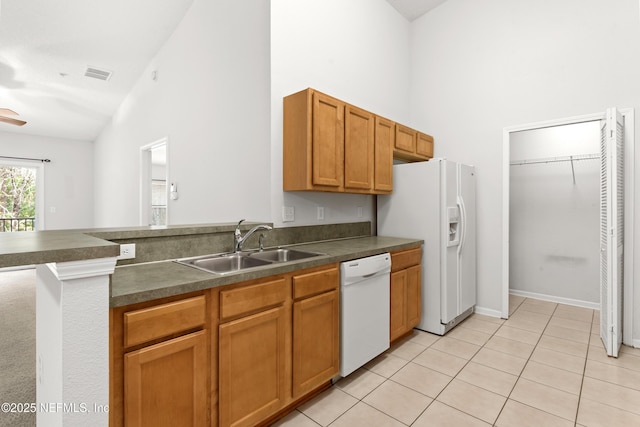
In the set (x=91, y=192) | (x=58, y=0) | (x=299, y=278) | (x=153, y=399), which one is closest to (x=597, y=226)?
(x=299, y=278)

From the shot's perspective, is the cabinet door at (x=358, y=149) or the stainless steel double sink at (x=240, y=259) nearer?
the stainless steel double sink at (x=240, y=259)

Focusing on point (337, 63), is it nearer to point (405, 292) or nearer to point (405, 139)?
point (405, 139)

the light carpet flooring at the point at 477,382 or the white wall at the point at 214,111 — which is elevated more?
the white wall at the point at 214,111

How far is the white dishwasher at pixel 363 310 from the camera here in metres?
2.18

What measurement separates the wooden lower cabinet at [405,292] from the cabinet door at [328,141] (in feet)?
2.80

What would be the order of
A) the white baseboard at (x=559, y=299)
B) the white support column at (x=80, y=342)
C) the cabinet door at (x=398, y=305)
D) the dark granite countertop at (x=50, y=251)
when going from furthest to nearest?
the white baseboard at (x=559, y=299) < the cabinet door at (x=398, y=305) < the white support column at (x=80, y=342) < the dark granite countertop at (x=50, y=251)

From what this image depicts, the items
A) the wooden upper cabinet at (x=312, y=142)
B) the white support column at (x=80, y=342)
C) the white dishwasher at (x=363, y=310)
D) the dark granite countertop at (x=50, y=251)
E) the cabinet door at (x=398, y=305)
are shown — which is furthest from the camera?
the cabinet door at (x=398, y=305)

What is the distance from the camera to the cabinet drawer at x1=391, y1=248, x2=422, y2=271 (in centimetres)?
269

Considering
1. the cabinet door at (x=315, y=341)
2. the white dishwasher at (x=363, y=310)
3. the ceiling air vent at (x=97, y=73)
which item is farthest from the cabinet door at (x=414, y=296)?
the ceiling air vent at (x=97, y=73)

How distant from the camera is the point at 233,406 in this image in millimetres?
1570

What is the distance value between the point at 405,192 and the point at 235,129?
179 centimetres

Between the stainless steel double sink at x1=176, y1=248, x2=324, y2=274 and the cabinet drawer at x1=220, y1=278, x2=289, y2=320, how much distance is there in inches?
9.6

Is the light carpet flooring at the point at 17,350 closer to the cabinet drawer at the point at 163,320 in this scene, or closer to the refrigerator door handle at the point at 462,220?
the cabinet drawer at the point at 163,320

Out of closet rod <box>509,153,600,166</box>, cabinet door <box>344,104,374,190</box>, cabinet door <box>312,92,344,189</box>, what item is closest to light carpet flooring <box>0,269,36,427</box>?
cabinet door <box>312,92,344,189</box>
